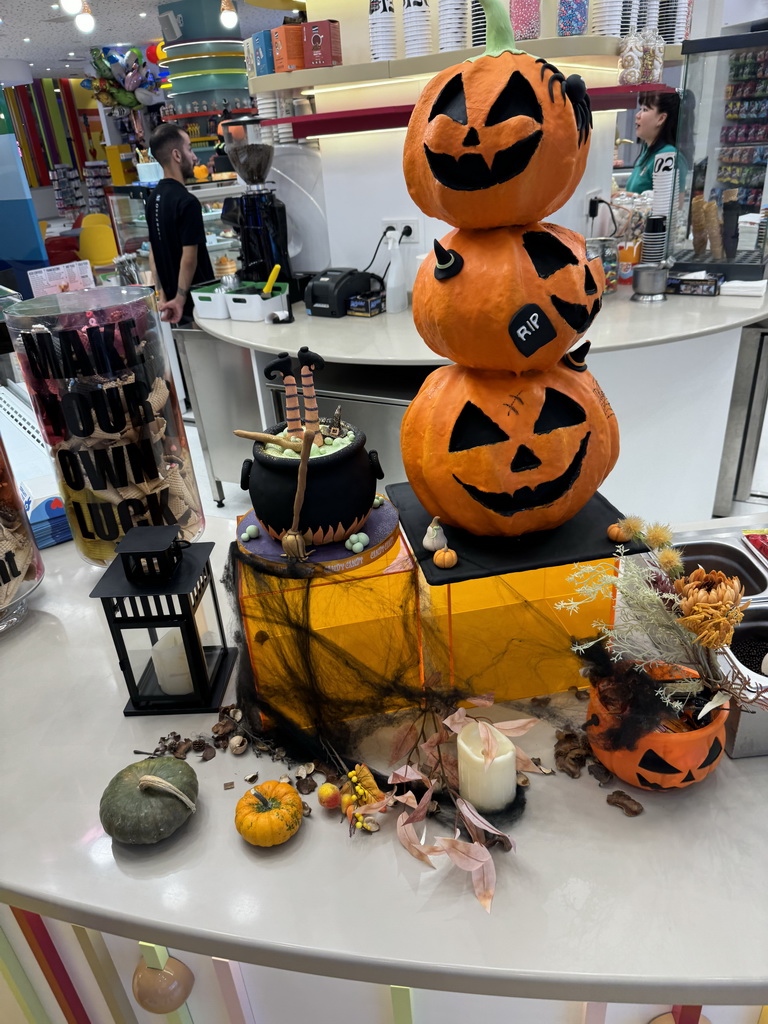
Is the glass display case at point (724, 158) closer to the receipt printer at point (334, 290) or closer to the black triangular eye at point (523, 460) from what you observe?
the receipt printer at point (334, 290)

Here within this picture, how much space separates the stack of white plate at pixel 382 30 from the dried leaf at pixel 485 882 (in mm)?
2657

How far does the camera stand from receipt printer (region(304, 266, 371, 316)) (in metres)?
2.84

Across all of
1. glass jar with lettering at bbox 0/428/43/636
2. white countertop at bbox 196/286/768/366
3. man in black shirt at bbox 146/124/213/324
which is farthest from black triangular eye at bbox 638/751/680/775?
man in black shirt at bbox 146/124/213/324

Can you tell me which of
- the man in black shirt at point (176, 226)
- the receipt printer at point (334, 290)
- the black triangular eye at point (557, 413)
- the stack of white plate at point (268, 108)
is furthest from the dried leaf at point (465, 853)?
the man in black shirt at point (176, 226)

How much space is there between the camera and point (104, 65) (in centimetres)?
684

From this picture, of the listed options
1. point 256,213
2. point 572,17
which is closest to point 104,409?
point 256,213

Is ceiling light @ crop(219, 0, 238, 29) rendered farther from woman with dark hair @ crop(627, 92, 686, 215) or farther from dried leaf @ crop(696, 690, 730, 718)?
dried leaf @ crop(696, 690, 730, 718)

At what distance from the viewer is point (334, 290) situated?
111 inches

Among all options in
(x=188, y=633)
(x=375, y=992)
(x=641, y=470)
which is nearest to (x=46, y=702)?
(x=188, y=633)

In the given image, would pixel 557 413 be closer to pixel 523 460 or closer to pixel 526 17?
pixel 523 460

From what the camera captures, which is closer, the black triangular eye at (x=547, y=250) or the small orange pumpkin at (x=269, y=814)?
the small orange pumpkin at (x=269, y=814)

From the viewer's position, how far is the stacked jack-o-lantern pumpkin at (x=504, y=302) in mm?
799

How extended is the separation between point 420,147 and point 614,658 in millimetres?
620

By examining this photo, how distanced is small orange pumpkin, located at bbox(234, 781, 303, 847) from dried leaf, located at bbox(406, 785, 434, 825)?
0.12 m
